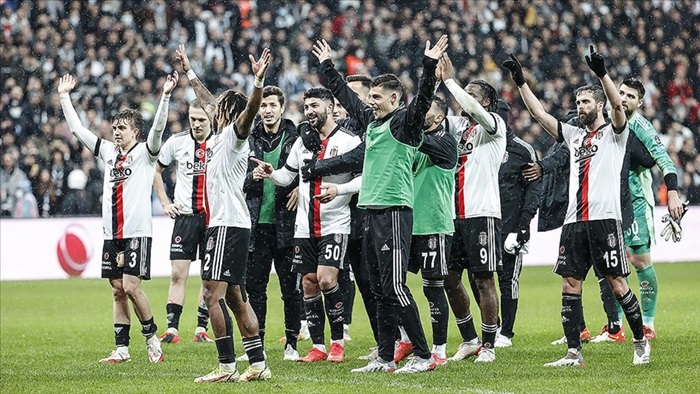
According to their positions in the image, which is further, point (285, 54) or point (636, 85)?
point (285, 54)

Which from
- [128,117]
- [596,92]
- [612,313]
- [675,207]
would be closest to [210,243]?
[128,117]

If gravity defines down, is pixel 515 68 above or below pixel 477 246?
above

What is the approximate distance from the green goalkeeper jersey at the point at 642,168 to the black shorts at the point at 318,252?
9.36 feet

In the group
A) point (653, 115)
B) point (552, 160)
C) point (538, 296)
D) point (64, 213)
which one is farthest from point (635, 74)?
point (552, 160)

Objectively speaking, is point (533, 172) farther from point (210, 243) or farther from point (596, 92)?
point (210, 243)

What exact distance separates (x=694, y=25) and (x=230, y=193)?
21740mm

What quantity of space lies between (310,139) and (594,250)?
271cm

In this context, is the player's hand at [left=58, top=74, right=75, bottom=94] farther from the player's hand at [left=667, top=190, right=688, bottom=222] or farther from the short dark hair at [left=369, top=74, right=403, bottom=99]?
the player's hand at [left=667, top=190, right=688, bottom=222]

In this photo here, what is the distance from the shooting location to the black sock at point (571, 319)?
9.29 metres

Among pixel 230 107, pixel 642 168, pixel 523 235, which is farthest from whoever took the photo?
pixel 523 235

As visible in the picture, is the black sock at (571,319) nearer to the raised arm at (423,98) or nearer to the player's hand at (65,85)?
the raised arm at (423,98)

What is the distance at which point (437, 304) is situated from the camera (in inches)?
378

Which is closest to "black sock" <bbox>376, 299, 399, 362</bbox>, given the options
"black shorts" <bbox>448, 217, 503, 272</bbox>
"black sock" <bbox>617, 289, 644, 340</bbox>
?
"black shorts" <bbox>448, 217, 503, 272</bbox>

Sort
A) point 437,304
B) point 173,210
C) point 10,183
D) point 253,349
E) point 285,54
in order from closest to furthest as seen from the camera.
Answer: point 253,349
point 437,304
point 173,210
point 10,183
point 285,54
